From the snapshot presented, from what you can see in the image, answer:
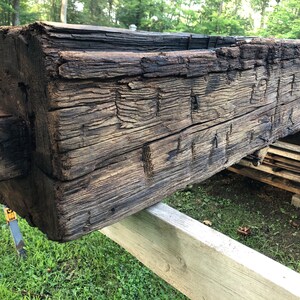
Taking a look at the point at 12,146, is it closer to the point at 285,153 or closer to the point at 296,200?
the point at 285,153

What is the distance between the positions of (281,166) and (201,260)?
3.24m

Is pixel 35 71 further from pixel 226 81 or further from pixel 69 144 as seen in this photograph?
pixel 226 81

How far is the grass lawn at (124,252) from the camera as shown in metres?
3.12

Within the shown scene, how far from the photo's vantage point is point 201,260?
3.58ft

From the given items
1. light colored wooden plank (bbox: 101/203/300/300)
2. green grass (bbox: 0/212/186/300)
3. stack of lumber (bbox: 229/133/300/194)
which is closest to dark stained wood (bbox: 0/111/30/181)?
light colored wooden plank (bbox: 101/203/300/300)

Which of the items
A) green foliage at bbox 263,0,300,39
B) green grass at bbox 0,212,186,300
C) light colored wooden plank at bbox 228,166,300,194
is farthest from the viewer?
green foliage at bbox 263,0,300,39

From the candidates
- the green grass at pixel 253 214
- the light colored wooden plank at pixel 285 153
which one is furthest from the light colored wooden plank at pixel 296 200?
the light colored wooden plank at pixel 285 153

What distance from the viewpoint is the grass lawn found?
10.2 ft

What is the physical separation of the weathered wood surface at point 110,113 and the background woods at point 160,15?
1454 cm

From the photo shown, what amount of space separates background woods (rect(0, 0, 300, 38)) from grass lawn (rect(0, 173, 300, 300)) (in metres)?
11.6

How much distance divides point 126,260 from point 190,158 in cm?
269

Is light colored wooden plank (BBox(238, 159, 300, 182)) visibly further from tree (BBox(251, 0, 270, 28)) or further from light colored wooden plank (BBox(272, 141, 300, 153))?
tree (BBox(251, 0, 270, 28))

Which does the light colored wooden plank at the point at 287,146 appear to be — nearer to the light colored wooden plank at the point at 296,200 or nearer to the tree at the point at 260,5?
the light colored wooden plank at the point at 296,200

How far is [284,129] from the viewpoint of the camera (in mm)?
1731
